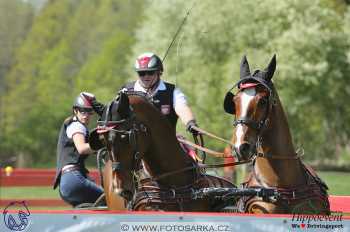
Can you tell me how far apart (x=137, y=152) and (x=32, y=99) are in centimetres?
6726

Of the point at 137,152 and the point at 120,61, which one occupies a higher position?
the point at 120,61

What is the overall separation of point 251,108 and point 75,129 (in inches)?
113

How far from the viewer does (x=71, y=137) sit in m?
10.5

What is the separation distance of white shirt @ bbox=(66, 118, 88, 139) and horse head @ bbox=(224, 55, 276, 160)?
7.84 ft

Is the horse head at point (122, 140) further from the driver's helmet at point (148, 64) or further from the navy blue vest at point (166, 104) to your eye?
the driver's helmet at point (148, 64)

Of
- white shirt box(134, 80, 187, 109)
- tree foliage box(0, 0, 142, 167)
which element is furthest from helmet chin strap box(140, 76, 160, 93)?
tree foliage box(0, 0, 142, 167)

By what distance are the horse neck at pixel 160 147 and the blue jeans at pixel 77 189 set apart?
212cm

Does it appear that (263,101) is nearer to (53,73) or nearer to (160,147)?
(160,147)

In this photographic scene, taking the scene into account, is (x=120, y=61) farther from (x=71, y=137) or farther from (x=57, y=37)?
(x=71, y=137)

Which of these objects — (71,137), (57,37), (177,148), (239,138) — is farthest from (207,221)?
(57,37)

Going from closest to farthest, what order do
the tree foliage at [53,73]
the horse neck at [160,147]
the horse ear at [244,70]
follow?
the horse neck at [160,147] < the horse ear at [244,70] < the tree foliage at [53,73]

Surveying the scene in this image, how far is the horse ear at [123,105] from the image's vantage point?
827 centimetres

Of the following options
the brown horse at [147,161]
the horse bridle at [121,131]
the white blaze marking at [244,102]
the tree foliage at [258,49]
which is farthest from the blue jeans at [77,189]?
the tree foliage at [258,49]

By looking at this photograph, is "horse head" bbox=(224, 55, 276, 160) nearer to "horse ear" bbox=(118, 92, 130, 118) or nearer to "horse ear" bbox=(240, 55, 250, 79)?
"horse ear" bbox=(240, 55, 250, 79)
